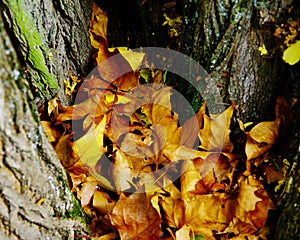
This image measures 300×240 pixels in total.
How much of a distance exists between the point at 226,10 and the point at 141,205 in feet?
2.44

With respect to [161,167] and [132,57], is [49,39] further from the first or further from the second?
[161,167]

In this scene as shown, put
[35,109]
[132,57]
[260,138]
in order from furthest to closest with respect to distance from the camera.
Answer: [132,57] → [260,138] → [35,109]

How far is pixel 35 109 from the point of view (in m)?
1.08

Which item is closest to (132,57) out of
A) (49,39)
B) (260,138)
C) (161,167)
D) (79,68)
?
(79,68)

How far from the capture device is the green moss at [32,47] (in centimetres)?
141

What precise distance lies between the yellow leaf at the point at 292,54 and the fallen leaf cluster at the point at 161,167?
0.17 m

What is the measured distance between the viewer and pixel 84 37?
1.67m

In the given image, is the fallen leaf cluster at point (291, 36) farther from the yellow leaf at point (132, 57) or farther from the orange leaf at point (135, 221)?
the orange leaf at point (135, 221)

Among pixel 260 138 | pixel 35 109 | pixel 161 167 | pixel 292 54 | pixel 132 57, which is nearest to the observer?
pixel 35 109

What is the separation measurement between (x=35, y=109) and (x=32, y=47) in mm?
482

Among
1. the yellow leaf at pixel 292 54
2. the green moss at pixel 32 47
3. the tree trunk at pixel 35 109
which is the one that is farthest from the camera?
the green moss at pixel 32 47

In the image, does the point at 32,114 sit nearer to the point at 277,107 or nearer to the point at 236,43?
the point at 236,43

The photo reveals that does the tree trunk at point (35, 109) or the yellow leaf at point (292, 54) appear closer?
the tree trunk at point (35, 109)

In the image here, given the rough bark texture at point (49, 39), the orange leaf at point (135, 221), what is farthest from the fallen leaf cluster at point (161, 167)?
the rough bark texture at point (49, 39)
